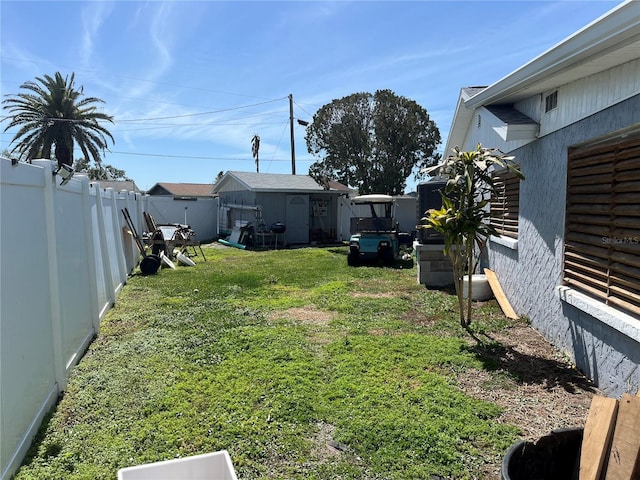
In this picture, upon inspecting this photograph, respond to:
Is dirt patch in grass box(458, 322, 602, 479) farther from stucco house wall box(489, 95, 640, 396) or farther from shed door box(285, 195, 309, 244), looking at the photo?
shed door box(285, 195, 309, 244)

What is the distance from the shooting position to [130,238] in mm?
11633

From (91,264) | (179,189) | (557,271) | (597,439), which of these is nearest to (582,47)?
(557,271)

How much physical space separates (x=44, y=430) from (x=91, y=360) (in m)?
1.67

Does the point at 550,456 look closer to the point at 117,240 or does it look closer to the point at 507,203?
the point at 507,203

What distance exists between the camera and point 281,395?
13.2ft

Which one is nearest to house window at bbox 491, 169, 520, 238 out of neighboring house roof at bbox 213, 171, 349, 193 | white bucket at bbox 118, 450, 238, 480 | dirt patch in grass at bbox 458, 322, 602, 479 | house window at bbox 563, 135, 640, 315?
house window at bbox 563, 135, 640, 315

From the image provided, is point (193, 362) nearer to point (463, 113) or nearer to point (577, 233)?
point (577, 233)

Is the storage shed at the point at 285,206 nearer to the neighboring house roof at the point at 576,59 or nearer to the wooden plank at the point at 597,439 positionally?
the neighboring house roof at the point at 576,59

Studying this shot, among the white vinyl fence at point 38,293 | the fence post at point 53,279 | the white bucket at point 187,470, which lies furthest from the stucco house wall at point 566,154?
the fence post at point 53,279

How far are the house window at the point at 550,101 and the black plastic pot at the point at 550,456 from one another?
415cm

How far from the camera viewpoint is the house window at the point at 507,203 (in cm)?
714

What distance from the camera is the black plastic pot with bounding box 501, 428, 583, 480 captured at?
2.21 metres

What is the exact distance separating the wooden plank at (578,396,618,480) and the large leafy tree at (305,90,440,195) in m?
17.7

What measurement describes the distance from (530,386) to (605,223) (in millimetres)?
1698
